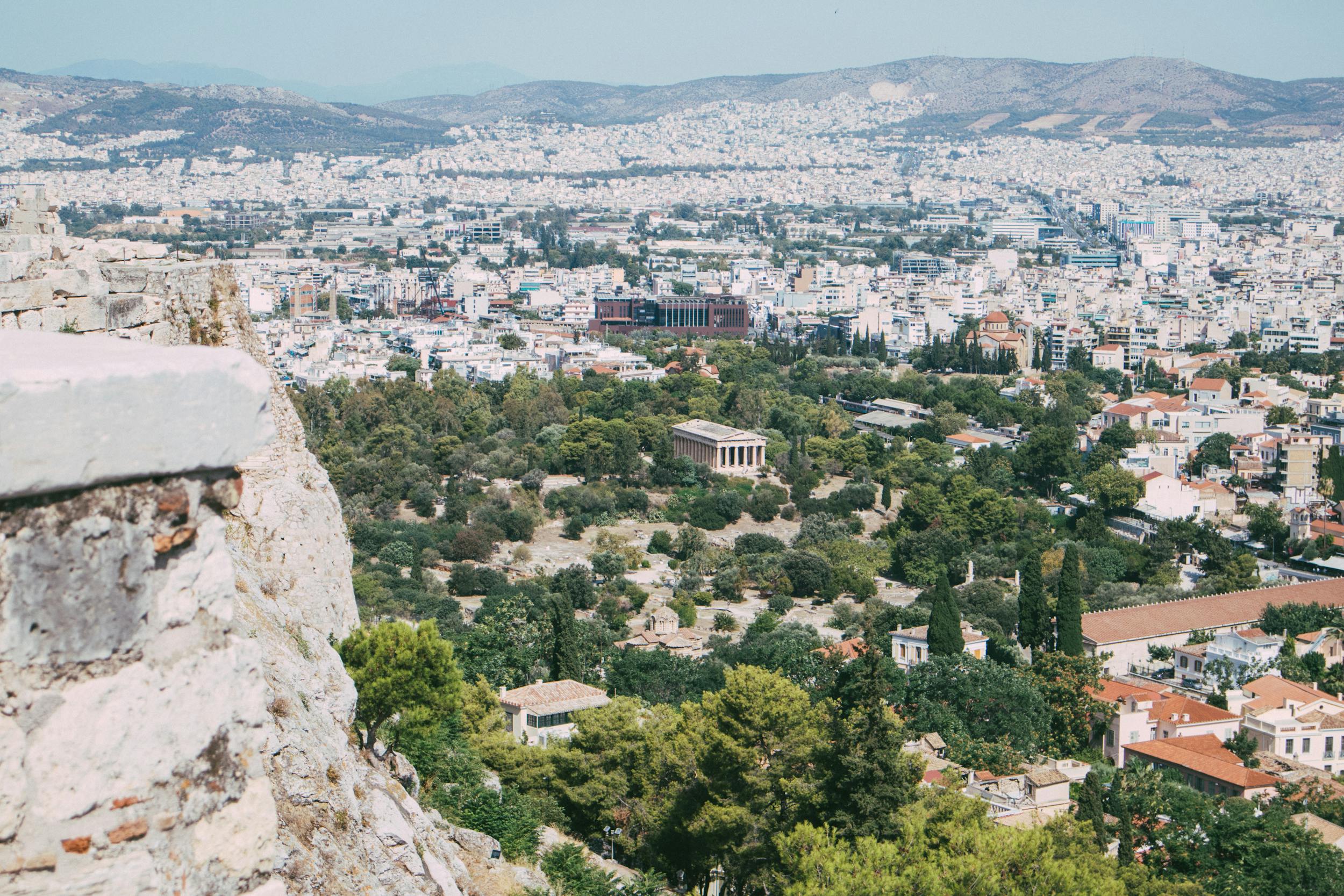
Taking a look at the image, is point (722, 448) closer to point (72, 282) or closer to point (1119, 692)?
point (1119, 692)

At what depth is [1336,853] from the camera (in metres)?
11.0

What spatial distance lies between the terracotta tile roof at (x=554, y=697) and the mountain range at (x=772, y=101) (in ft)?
331

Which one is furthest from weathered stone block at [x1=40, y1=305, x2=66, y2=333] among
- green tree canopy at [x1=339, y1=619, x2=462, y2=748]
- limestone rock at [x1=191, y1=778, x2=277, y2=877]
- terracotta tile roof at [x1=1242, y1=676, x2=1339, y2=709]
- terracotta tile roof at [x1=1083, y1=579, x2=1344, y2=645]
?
terracotta tile roof at [x1=1083, y1=579, x2=1344, y2=645]

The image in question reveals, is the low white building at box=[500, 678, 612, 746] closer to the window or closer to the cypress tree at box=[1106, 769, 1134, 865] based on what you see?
the window

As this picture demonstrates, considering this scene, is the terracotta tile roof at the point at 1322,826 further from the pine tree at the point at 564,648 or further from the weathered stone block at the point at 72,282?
the weathered stone block at the point at 72,282

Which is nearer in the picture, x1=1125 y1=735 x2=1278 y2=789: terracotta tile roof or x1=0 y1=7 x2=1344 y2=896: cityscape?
x1=0 y1=7 x2=1344 y2=896: cityscape

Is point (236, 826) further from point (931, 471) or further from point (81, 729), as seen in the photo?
point (931, 471)

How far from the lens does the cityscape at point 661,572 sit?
54.9 inches

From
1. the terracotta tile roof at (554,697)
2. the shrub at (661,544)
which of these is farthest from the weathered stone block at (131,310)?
the shrub at (661,544)

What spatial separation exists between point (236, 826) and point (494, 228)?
8104cm

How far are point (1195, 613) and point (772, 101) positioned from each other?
448 feet

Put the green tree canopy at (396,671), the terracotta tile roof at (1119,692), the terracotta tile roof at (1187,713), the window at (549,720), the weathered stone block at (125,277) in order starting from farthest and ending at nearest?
the terracotta tile roof at (1119,692) < the terracotta tile roof at (1187,713) < the window at (549,720) < the green tree canopy at (396,671) < the weathered stone block at (125,277)

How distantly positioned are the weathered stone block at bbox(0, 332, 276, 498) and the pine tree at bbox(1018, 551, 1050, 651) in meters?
17.0

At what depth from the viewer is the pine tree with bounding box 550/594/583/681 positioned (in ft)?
46.8
